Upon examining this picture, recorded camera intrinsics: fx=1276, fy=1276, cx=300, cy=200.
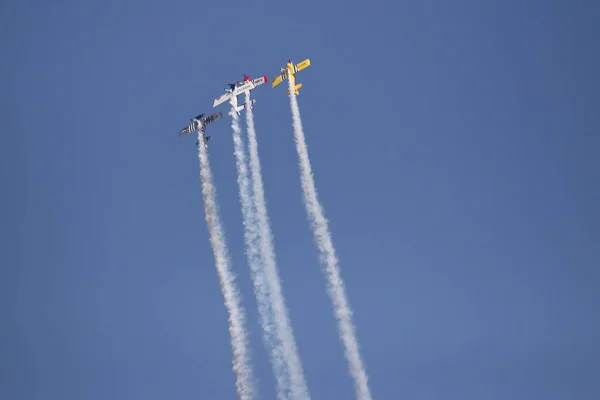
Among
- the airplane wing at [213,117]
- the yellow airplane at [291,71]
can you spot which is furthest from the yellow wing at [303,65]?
the airplane wing at [213,117]

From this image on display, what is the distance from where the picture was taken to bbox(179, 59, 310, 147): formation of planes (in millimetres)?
59500

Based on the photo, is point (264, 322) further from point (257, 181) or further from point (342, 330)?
point (257, 181)

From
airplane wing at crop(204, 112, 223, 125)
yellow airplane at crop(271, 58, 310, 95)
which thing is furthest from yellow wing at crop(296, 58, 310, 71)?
airplane wing at crop(204, 112, 223, 125)

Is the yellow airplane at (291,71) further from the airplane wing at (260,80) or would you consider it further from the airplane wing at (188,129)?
the airplane wing at (188,129)

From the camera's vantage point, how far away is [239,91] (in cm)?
6069

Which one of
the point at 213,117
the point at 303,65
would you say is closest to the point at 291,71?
the point at 303,65

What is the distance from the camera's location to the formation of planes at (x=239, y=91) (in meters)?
59.5

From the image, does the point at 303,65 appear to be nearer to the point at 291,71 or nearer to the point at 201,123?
the point at 291,71

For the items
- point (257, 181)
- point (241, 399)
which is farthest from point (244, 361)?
point (257, 181)

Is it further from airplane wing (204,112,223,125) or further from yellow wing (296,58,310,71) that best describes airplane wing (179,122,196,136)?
yellow wing (296,58,310,71)

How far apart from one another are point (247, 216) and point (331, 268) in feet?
15.8

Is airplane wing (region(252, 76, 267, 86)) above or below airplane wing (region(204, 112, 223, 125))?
above

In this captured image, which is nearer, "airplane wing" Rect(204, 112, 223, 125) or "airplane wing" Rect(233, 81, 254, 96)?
"airplane wing" Rect(204, 112, 223, 125)

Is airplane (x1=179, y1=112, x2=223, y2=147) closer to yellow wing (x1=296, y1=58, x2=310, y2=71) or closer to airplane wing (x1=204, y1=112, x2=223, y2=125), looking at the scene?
airplane wing (x1=204, y1=112, x2=223, y2=125)
